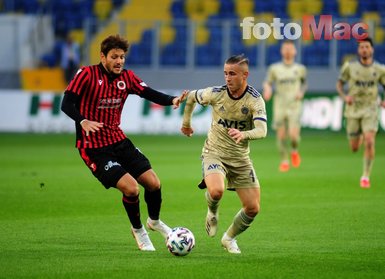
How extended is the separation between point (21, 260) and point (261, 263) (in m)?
2.27

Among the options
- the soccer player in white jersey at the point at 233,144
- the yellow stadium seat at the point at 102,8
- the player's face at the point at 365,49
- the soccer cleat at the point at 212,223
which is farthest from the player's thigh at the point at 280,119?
the yellow stadium seat at the point at 102,8

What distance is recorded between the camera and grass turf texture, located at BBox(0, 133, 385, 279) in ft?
29.0

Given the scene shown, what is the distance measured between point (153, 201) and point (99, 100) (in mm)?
1206

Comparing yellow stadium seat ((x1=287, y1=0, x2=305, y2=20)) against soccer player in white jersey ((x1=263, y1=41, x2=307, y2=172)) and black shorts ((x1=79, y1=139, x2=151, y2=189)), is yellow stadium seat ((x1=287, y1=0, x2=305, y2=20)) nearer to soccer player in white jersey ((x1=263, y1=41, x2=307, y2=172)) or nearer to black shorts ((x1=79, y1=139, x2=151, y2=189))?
soccer player in white jersey ((x1=263, y1=41, x2=307, y2=172))

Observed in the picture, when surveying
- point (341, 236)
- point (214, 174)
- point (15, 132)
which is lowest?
point (15, 132)

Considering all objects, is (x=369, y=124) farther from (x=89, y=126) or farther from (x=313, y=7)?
(x=313, y=7)

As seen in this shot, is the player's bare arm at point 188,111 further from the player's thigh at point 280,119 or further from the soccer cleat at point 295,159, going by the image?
the soccer cleat at point 295,159

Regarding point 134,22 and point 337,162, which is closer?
point 337,162

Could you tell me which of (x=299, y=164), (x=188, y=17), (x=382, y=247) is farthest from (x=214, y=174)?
(x=188, y=17)

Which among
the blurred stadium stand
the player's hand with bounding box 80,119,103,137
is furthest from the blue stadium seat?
the player's hand with bounding box 80,119,103,137

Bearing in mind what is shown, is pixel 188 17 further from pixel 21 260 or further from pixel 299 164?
pixel 21 260

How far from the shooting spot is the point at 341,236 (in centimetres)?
1099

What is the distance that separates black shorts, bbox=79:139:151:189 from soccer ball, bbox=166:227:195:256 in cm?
82

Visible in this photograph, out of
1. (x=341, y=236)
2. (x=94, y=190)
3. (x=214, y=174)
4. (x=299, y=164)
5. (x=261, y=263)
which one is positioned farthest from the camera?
(x=299, y=164)
